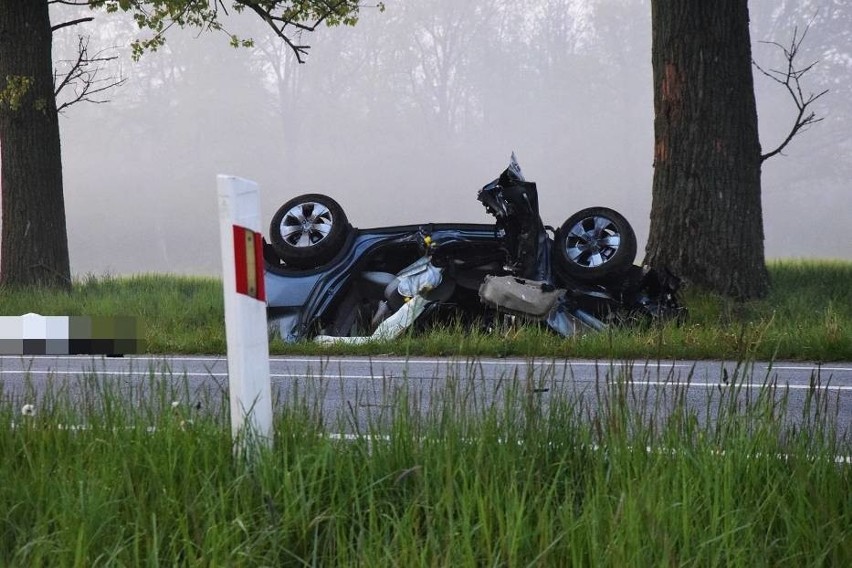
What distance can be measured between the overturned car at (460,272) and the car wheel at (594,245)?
1 centimetres

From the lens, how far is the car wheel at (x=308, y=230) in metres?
12.3

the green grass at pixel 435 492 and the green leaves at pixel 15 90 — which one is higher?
the green leaves at pixel 15 90

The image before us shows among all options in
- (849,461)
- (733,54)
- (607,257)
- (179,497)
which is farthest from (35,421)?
(733,54)

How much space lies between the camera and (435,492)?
424cm

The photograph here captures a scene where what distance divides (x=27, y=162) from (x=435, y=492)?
1691 centimetres

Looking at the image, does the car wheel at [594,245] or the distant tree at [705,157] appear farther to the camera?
the distant tree at [705,157]

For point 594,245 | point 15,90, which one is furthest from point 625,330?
point 15,90

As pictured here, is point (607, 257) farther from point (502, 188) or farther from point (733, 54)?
point (733, 54)

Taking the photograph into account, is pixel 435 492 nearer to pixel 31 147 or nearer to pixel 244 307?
pixel 244 307

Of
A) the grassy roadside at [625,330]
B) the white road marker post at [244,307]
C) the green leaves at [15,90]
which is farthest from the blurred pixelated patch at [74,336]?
the green leaves at [15,90]

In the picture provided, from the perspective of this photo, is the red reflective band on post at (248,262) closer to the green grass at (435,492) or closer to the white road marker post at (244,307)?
the white road marker post at (244,307)

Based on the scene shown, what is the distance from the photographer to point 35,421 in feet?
17.9

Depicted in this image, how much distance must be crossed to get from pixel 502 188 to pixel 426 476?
24.7ft

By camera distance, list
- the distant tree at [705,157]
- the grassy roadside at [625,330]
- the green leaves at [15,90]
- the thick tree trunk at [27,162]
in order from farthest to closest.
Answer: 1. the thick tree trunk at [27,162]
2. the green leaves at [15,90]
3. the distant tree at [705,157]
4. the grassy roadside at [625,330]
